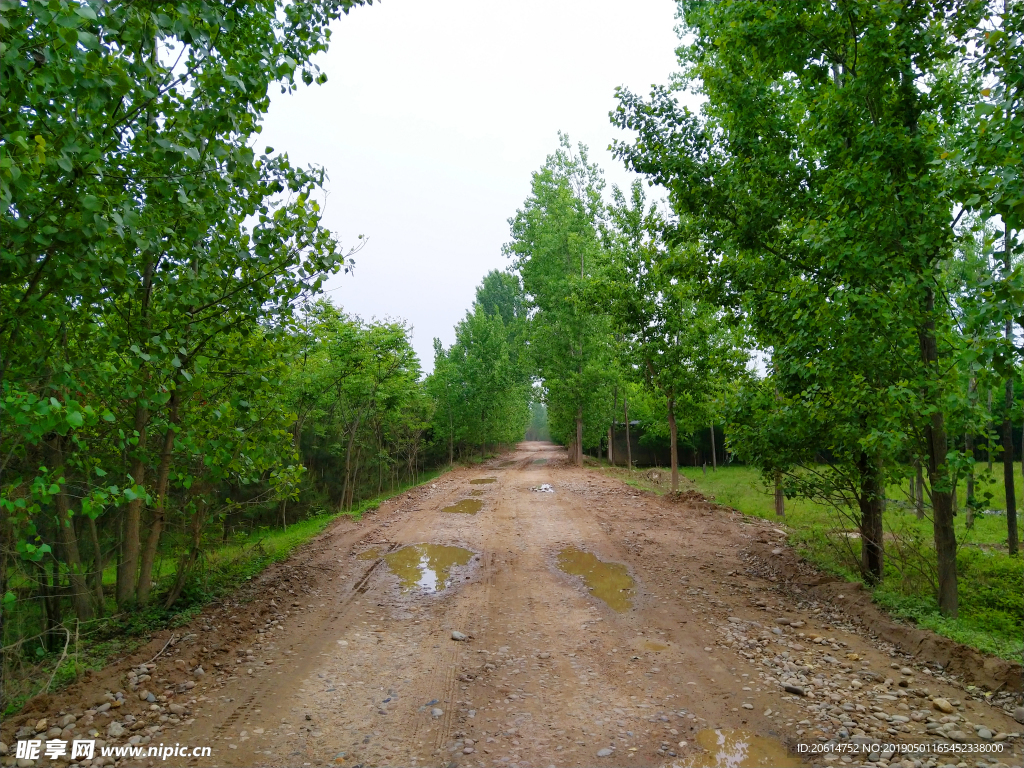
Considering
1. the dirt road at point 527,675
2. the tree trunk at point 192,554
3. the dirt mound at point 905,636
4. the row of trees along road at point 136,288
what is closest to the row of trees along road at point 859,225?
the dirt mound at point 905,636

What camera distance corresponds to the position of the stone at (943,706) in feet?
13.0

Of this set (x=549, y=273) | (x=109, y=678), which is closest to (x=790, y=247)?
(x=109, y=678)

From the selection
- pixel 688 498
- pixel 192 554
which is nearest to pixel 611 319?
pixel 688 498

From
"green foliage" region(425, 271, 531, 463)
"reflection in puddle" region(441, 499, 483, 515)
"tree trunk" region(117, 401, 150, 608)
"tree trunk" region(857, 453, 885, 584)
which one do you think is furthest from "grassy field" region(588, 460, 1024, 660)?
"green foliage" region(425, 271, 531, 463)

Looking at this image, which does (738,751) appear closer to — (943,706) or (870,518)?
(943,706)

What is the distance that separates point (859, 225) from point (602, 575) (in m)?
5.19

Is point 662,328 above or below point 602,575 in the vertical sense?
above

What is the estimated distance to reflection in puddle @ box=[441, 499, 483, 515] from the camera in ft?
42.2

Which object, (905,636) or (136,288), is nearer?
(136,288)

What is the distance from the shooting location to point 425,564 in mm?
8344

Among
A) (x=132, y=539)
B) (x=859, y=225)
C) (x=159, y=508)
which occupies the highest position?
(x=859, y=225)

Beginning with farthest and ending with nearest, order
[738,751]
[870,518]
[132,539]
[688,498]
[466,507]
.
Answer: [688,498] → [466,507] → [870,518] → [132,539] → [738,751]

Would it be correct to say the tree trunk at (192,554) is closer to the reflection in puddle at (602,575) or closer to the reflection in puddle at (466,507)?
the reflection in puddle at (602,575)

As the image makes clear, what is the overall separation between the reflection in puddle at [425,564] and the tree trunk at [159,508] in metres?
2.82
